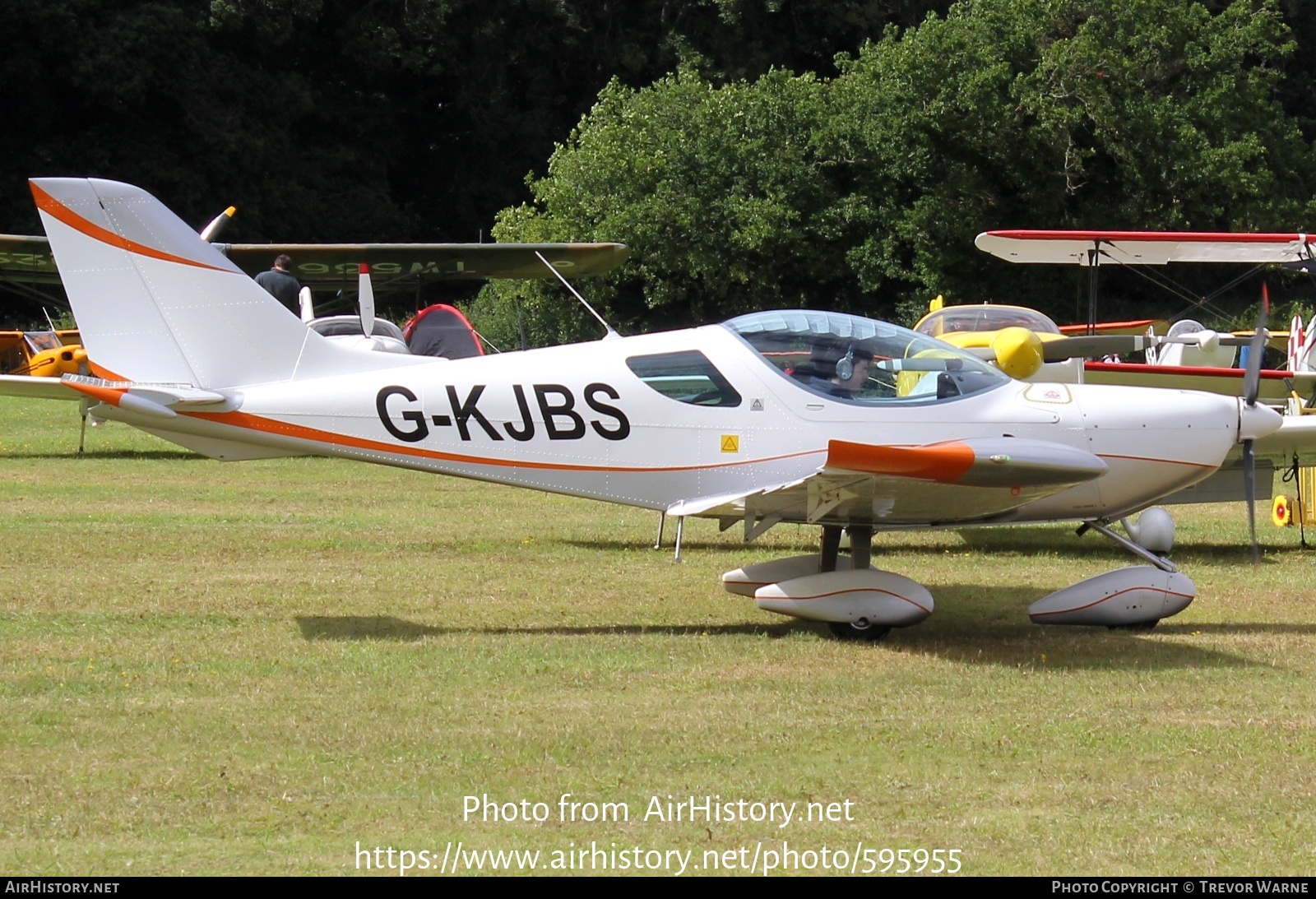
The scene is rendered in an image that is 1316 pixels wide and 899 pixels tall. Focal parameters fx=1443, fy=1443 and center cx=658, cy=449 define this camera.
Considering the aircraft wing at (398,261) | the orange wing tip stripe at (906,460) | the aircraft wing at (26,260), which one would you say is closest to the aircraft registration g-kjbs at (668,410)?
the orange wing tip stripe at (906,460)

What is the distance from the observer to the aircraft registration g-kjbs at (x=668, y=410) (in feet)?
25.4

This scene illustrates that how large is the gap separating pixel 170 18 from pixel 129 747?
33945 millimetres

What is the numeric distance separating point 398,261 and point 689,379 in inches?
546

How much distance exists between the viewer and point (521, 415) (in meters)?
8.12

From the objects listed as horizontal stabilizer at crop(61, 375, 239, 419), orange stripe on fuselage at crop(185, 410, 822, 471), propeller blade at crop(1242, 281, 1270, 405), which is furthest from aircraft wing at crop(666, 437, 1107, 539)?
horizontal stabilizer at crop(61, 375, 239, 419)

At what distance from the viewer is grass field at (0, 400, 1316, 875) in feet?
15.4

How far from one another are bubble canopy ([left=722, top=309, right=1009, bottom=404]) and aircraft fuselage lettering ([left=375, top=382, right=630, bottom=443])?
884 millimetres

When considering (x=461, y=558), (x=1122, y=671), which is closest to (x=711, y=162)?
(x=461, y=558)

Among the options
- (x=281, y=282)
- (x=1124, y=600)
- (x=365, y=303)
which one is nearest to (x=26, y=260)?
(x=281, y=282)

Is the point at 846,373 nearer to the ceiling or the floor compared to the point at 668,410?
nearer to the ceiling

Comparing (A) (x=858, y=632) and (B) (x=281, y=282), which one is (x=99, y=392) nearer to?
(A) (x=858, y=632)

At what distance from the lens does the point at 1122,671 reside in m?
7.06

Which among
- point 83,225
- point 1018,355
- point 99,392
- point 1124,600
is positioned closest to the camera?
point 99,392

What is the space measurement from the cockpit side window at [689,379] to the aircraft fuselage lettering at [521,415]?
23 centimetres
